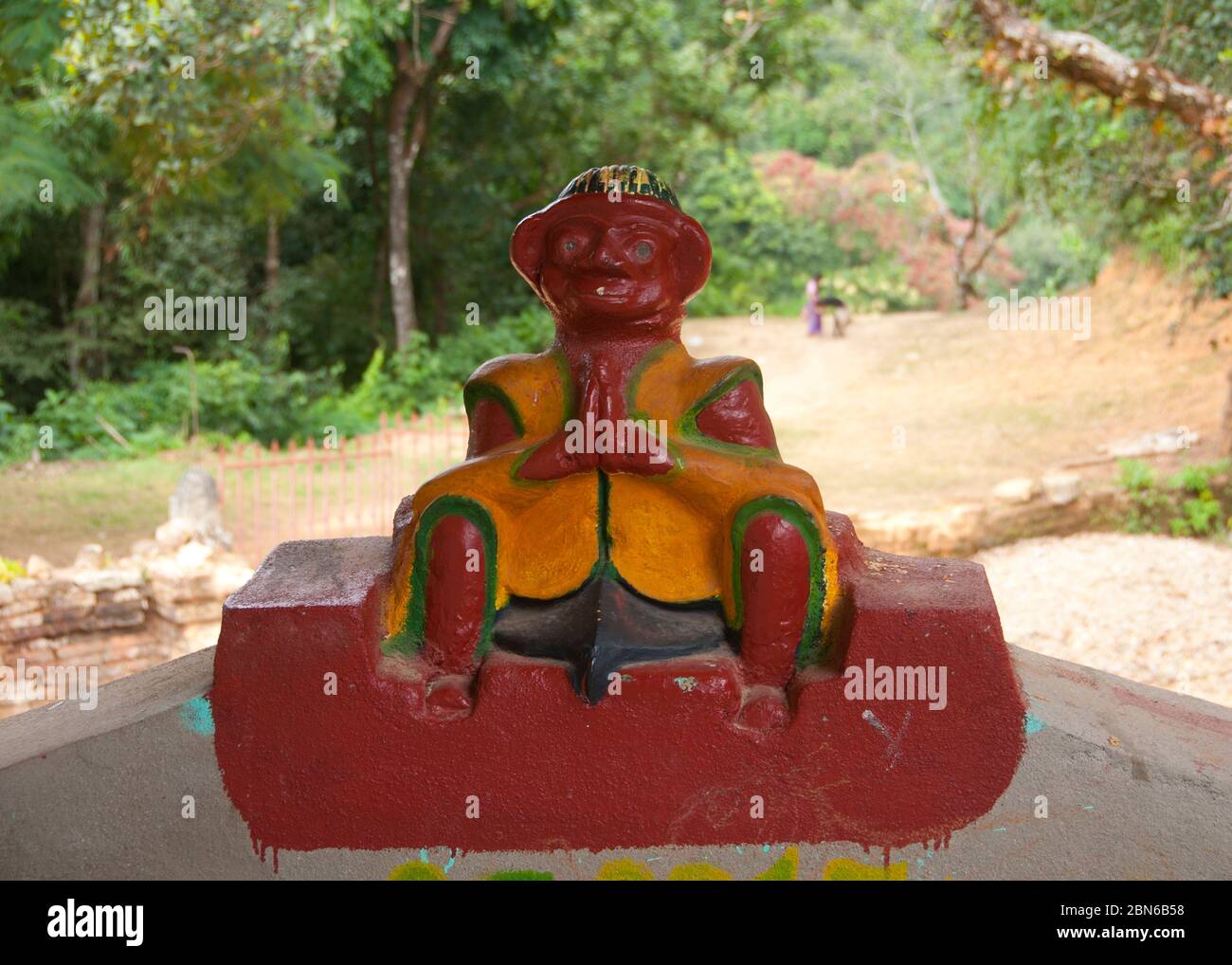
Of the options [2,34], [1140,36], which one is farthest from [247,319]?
[1140,36]

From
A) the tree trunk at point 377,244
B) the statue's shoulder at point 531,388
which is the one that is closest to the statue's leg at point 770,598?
the statue's shoulder at point 531,388

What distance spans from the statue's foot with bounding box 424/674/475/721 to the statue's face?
2.97ft

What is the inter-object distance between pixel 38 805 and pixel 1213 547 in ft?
23.5

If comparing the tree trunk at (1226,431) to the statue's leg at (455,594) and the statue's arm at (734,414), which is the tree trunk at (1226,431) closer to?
the statue's arm at (734,414)

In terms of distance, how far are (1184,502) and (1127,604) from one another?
155 cm

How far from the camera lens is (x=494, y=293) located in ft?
45.7

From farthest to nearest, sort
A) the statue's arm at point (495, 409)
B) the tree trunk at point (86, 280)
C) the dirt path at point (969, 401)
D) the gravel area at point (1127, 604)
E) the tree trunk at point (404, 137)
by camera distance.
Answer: the tree trunk at point (404, 137) < the tree trunk at point (86, 280) < the dirt path at point (969, 401) < the gravel area at point (1127, 604) < the statue's arm at point (495, 409)

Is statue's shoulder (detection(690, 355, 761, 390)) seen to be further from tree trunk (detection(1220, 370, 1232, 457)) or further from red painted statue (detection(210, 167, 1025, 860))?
tree trunk (detection(1220, 370, 1232, 457))

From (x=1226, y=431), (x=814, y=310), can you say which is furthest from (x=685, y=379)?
(x=814, y=310)

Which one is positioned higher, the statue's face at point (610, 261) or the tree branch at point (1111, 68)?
the tree branch at point (1111, 68)

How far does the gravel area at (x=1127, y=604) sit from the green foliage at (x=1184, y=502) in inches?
6.4

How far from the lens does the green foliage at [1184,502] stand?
26.4 ft

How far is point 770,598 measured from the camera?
2.70 m

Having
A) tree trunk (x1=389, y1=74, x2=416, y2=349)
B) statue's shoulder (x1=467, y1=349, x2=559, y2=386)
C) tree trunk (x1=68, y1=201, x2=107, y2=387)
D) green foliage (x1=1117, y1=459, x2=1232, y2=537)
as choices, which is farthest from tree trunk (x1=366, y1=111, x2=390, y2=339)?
statue's shoulder (x1=467, y1=349, x2=559, y2=386)
